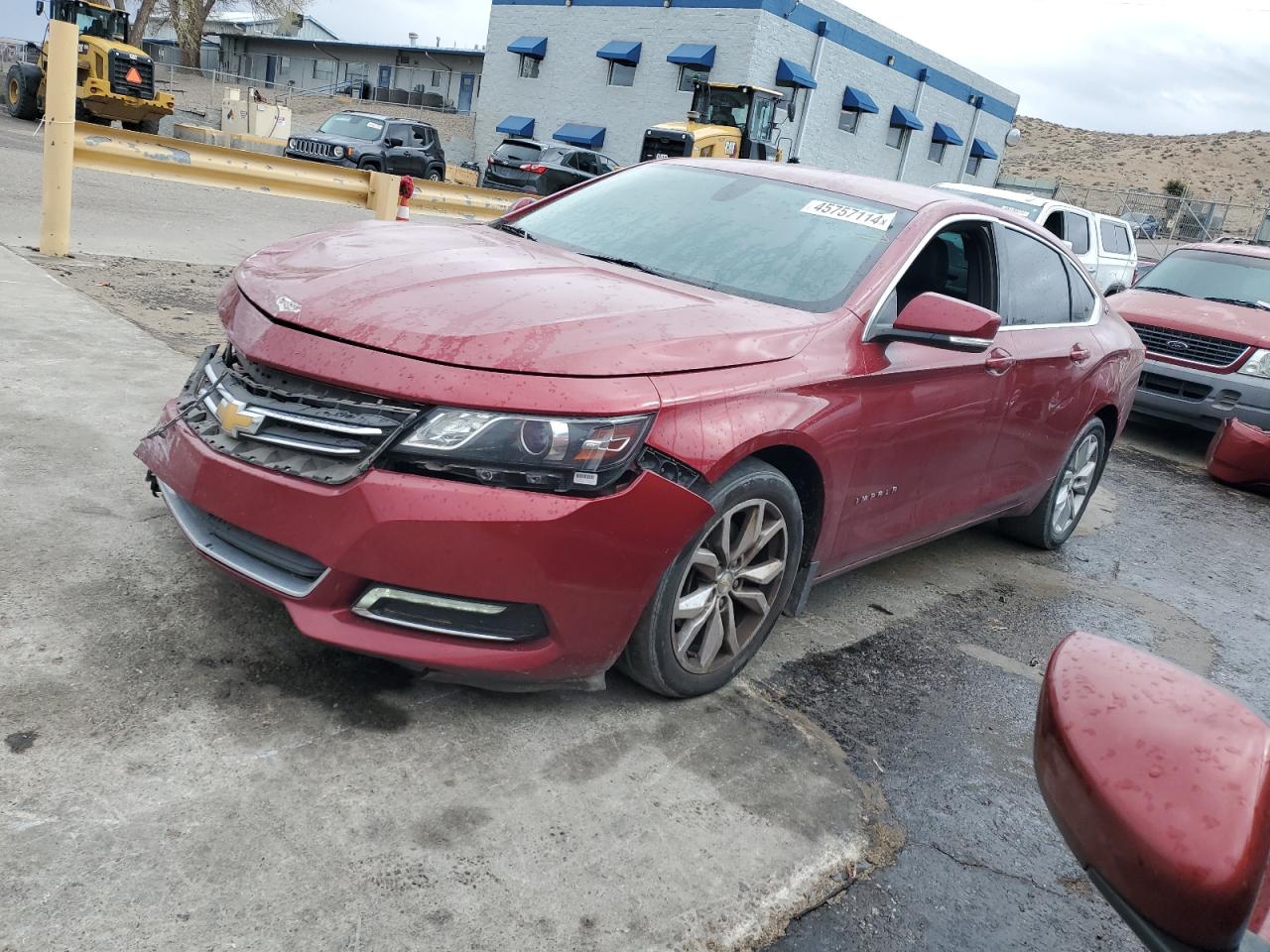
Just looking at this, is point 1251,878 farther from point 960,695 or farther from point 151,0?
point 151,0

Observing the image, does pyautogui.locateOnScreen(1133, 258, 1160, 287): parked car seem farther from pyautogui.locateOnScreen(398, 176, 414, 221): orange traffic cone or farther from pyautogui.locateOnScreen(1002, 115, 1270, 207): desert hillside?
pyautogui.locateOnScreen(1002, 115, 1270, 207): desert hillside

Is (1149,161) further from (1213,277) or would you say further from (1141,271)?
(1213,277)

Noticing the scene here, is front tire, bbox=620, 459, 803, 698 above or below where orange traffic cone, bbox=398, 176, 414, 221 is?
below

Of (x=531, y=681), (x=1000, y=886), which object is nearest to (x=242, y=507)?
(x=531, y=681)

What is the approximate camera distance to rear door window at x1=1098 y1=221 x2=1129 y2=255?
14895 millimetres

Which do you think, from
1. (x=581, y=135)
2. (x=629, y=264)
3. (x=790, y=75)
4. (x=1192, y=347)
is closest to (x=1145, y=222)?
(x=790, y=75)

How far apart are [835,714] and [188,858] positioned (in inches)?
74.4

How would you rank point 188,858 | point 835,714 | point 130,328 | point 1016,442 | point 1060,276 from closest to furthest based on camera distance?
point 188,858
point 835,714
point 1016,442
point 1060,276
point 130,328

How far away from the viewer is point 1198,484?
25.8 feet

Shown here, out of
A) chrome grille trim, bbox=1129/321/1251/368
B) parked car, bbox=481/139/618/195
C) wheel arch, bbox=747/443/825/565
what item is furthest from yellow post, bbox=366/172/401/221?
parked car, bbox=481/139/618/195

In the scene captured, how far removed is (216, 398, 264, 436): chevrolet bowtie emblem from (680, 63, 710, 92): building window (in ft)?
108

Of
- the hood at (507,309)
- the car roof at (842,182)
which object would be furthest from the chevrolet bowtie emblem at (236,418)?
the car roof at (842,182)

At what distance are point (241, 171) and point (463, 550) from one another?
686 cm

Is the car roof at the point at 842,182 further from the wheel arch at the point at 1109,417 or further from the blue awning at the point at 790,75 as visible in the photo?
the blue awning at the point at 790,75
